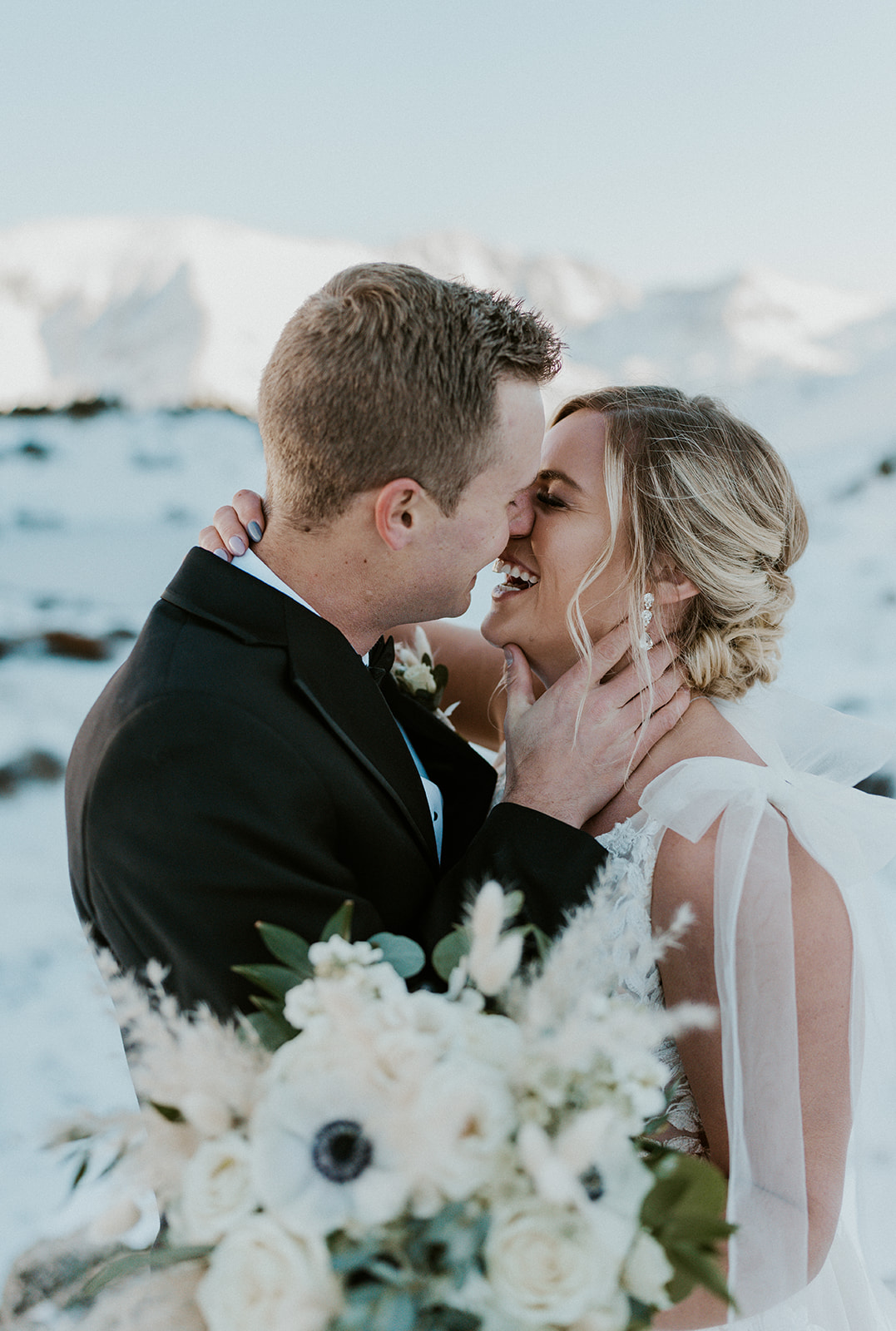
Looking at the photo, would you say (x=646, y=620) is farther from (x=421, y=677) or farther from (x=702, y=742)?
(x=421, y=677)

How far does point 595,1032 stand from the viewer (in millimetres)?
1101

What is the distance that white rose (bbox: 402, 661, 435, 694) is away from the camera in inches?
115

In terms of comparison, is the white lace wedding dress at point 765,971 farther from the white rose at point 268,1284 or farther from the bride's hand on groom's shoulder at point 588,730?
the white rose at point 268,1284

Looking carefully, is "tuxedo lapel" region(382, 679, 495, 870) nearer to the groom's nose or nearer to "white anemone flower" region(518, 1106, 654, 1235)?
the groom's nose

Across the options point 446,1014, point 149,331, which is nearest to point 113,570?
point 446,1014

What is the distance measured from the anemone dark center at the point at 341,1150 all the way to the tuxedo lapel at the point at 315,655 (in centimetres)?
102

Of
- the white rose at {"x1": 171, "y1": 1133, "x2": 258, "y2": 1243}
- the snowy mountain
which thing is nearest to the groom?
the white rose at {"x1": 171, "y1": 1133, "x2": 258, "y2": 1243}

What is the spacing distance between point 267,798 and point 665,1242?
1.00 metres

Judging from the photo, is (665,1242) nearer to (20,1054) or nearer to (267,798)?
(267,798)

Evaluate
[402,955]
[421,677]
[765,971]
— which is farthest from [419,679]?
[402,955]

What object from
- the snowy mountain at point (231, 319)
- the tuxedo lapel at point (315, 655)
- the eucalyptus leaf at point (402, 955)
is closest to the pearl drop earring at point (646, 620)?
the tuxedo lapel at point (315, 655)

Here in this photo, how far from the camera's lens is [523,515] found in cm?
265

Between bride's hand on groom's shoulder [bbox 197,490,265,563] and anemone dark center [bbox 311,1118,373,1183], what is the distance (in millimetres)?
1423

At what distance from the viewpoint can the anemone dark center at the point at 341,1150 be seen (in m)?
1.09
